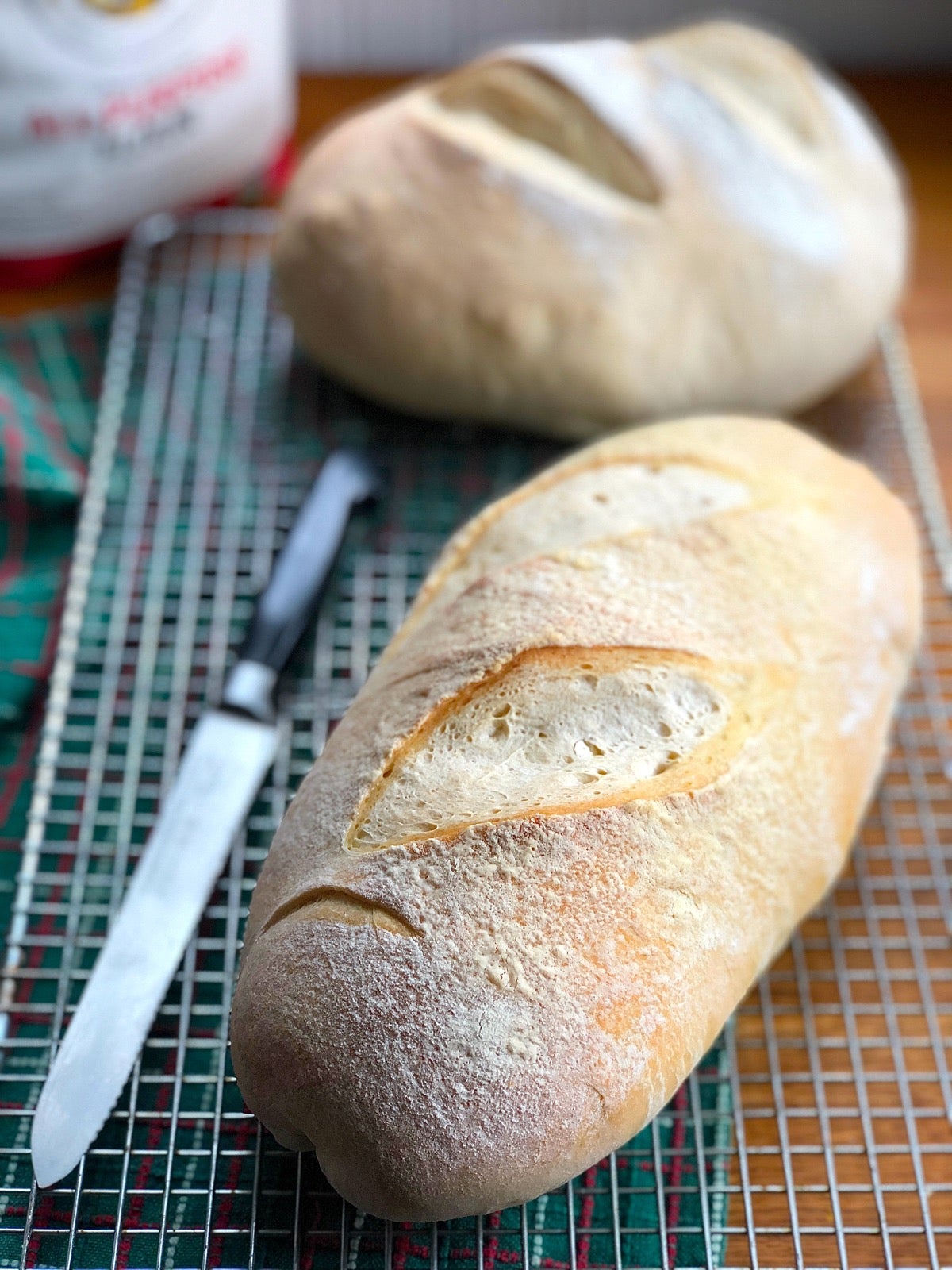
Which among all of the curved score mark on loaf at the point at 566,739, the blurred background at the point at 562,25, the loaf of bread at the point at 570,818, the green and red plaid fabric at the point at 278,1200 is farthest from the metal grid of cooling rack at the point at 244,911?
the blurred background at the point at 562,25

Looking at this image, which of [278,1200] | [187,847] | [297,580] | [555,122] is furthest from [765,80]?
[278,1200]

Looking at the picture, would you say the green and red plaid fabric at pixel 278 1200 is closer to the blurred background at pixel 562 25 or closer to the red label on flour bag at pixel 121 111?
the red label on flour bag at pixel 121 111

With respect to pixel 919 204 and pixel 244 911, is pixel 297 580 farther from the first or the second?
pixel 919 204

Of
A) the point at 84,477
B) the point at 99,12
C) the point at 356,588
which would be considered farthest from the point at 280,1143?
the point at 99,12

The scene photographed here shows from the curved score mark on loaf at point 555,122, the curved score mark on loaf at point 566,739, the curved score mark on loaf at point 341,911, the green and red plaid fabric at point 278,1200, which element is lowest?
the green and red plaid fabric at point 278,1200

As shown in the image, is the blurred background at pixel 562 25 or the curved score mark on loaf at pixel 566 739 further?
the blurred background at pixel 562 25

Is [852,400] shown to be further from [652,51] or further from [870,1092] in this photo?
[870,1092]
